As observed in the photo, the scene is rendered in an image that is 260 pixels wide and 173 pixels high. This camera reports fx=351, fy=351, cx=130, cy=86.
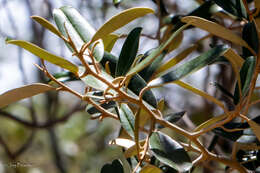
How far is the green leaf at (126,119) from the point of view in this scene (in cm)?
54

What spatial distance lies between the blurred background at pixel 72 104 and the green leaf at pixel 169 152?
0.83ft

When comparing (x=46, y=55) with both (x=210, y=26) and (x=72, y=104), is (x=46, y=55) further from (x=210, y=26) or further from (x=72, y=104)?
(x=72, y=104)

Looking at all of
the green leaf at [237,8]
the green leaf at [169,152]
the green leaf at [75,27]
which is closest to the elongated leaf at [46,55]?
the green leaf at [75,27]

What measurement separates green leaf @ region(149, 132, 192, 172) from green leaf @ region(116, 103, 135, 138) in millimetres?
50

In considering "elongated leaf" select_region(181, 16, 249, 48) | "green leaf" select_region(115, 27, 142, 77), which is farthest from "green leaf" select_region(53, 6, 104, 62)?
"elongated leaf" select_region(181, 16, 249, 48)

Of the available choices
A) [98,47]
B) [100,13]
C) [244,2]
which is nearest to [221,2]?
[244,2]

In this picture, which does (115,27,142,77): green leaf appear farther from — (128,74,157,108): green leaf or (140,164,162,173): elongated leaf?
(140,164,162,173): elongated leaf

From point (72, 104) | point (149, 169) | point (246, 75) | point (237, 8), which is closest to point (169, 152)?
point (149, 169)

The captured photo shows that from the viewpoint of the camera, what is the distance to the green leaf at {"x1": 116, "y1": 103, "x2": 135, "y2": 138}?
535 millimetres

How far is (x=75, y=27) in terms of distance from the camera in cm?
52

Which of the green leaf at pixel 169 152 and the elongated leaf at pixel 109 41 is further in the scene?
the elongated leaf at pixel 109 41

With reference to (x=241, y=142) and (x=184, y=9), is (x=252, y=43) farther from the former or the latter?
(x=184, y=9)

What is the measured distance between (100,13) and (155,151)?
1519 mm

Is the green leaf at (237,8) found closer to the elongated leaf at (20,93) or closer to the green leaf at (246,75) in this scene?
the green leaf at (246,75)
